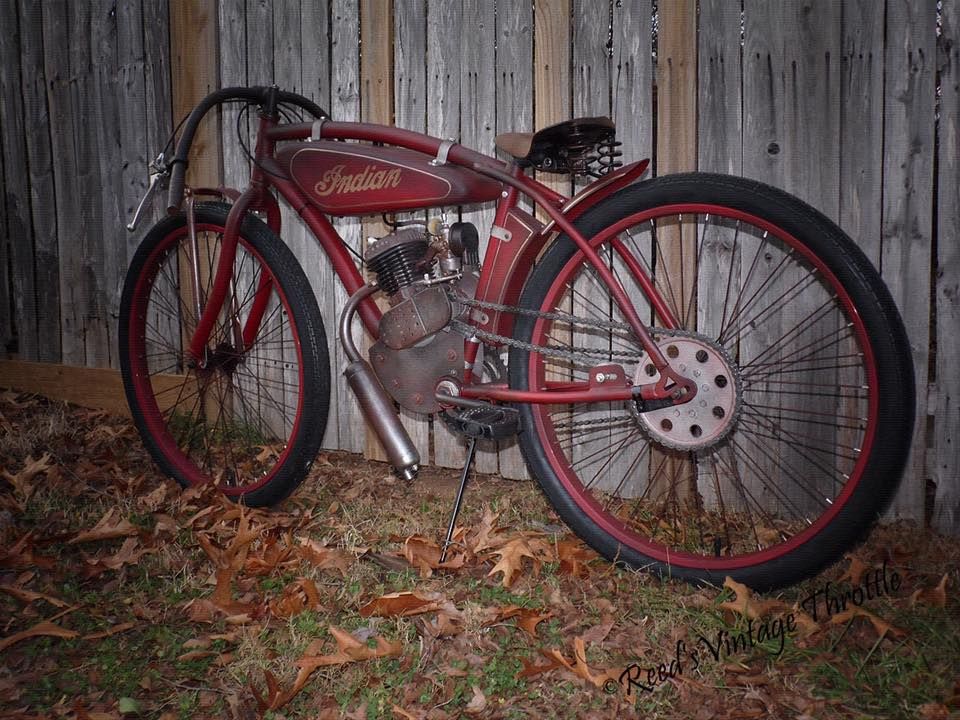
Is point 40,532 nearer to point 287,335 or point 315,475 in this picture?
point 315,475

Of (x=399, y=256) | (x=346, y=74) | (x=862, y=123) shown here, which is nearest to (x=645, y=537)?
(x=399, y=256)

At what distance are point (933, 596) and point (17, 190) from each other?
4624 millimetres

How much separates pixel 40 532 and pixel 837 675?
2557mm

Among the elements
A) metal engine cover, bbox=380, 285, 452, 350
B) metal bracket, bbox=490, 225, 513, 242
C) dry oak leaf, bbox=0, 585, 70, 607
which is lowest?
dry oak leaf, bbox=0, 585, 70, 607

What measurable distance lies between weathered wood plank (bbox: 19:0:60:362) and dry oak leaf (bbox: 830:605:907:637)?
4.00 m

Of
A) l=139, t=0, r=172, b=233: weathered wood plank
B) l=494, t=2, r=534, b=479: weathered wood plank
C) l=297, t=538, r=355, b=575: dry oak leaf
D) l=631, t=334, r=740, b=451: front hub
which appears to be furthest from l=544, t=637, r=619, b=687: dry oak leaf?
A: l=139, t=0, r=172, b=233: weathered wood plank

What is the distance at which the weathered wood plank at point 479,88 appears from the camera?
2.96 metres

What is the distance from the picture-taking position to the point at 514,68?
2.93 m

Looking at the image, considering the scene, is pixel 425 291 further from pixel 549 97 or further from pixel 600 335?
pixel 549 97

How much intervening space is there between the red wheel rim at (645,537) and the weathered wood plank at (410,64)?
2.93 ft

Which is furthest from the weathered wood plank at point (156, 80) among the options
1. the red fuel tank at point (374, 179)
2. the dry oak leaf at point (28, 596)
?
the dry oak leaf at point (28, 596)

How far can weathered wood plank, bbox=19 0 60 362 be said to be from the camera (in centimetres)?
A: 409

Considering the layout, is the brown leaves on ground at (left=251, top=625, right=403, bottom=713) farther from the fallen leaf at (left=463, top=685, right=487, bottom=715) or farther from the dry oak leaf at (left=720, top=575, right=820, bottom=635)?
the dry oak leaf at (left=720, top=575, right=820, bottom=635)

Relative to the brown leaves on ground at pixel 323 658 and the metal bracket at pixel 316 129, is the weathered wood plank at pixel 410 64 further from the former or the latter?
the brown leaves on ground at pixel 323 658
